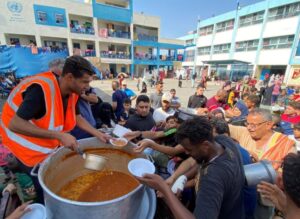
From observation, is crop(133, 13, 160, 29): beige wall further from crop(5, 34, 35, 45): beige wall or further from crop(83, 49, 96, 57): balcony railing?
crop(5, 34, 35, 45): beige wall

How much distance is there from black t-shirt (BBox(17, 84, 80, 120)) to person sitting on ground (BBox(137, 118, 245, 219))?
0.96 m

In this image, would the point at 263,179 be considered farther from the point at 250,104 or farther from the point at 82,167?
the point at 250,104

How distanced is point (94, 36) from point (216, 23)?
2195cm

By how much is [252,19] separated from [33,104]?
1225 inches

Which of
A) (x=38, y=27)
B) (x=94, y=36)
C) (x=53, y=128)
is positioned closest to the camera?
(x=53, y=128)

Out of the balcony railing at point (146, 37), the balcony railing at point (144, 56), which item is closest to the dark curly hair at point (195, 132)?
the balcony railing at point (144, 56)

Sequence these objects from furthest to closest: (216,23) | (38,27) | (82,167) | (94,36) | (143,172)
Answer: (216,23)
(94,36)
(38,27)
(82,167)
(143,172)

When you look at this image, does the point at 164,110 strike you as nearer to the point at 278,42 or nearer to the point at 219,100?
the point at 219,100

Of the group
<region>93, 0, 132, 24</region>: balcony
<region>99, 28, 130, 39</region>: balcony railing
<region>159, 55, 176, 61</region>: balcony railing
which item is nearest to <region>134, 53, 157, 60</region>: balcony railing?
<region>159, 55, 176, 61</region>: balcony railing

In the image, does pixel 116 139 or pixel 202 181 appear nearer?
pixel 202 181

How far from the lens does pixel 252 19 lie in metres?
24.5

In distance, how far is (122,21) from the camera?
24.2 metres

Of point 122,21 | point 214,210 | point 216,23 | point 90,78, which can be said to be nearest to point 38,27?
point 122,21

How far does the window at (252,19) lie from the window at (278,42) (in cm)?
310
